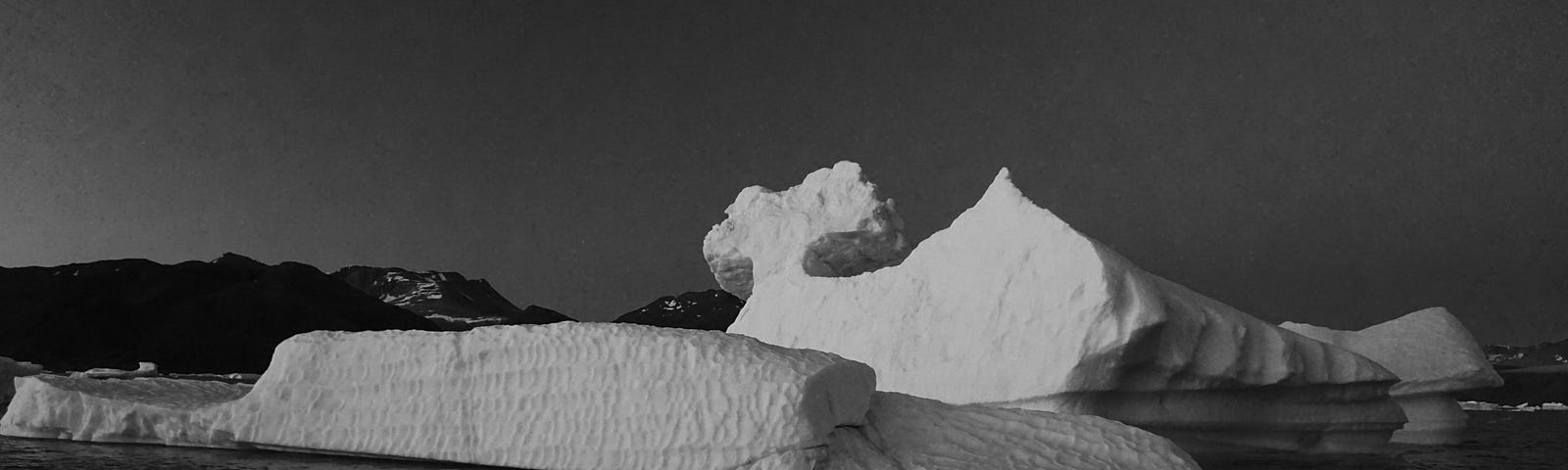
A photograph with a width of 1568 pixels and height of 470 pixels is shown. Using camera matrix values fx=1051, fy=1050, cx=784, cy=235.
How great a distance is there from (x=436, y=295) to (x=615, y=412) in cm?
6749

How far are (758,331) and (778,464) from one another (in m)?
7.96

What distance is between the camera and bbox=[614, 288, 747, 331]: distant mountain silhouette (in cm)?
3968

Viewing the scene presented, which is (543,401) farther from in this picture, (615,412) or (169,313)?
(169,313)

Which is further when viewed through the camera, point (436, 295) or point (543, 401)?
point (436, 295)

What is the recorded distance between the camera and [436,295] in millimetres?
70812

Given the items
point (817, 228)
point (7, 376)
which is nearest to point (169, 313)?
point (7, 376)

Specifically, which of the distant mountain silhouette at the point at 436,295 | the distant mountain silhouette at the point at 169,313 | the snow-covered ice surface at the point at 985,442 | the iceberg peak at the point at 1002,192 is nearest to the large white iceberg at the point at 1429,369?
the iceberg peak at the point at 1002,192

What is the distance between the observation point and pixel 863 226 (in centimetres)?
2078

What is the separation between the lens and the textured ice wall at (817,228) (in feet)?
68.3

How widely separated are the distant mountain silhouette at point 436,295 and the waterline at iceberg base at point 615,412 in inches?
2247

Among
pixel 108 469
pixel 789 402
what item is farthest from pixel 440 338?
pixel 789 402

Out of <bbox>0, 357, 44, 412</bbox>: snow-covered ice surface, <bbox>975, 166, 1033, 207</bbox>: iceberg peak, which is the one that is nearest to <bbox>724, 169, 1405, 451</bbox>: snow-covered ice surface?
<bbox>975, 166, 1033, 207</bbox>: iceberg peak

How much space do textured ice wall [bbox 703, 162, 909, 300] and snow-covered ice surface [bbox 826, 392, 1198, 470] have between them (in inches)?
485

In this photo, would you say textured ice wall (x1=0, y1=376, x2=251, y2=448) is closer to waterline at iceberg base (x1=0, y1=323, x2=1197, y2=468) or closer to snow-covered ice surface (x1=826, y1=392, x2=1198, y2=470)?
waterline at iceberg base (x1=0, y1=323, x2=1197, y2=468)
